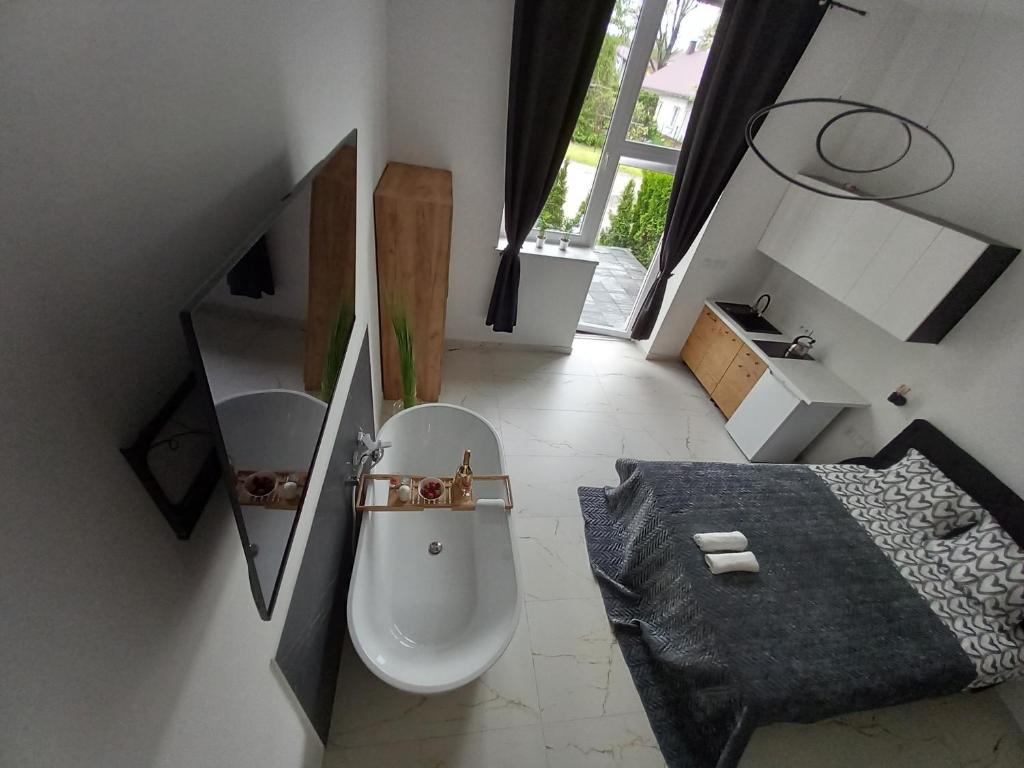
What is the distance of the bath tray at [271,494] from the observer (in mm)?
630

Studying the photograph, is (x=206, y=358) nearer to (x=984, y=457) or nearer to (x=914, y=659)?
(x=914, y=659)

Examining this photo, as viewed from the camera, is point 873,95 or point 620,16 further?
point 873,95

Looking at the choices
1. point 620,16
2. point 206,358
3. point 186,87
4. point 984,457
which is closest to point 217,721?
point 206,358

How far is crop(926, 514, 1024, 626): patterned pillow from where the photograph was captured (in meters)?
1.86

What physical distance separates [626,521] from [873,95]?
336cm

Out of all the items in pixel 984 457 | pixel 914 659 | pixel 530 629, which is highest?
pixel 984 457

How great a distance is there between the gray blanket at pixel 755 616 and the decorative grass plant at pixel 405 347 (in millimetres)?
1417

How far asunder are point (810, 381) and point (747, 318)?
857 millimetres

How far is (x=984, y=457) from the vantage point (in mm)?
2221

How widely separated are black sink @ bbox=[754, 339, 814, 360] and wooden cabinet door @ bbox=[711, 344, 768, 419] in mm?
104

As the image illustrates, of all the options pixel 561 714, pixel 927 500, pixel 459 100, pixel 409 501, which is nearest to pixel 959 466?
pixel 927 500

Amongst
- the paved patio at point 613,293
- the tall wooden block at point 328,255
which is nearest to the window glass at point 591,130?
the paved patio at point 613,293

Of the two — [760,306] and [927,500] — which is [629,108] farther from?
[927,500]

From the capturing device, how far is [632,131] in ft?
10.3
